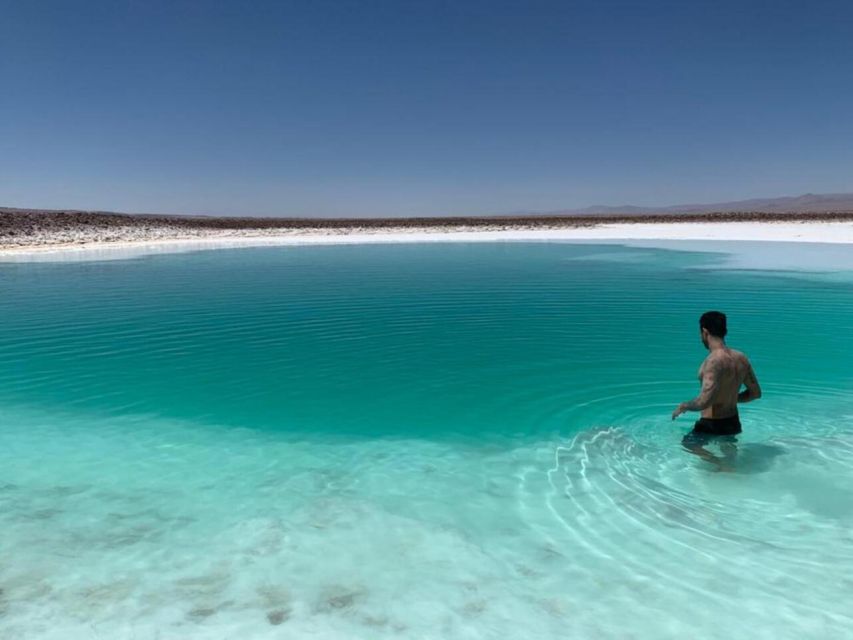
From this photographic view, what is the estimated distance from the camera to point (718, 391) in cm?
611

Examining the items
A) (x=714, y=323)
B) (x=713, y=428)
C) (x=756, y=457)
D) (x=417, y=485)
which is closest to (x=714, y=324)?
(x=714, y=323)

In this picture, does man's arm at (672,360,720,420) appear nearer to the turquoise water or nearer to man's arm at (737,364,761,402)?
man's arm at (737,364,761,402)

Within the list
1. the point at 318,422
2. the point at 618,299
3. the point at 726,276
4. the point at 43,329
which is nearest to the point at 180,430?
the point at 318,422

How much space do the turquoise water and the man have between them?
0.88 feet

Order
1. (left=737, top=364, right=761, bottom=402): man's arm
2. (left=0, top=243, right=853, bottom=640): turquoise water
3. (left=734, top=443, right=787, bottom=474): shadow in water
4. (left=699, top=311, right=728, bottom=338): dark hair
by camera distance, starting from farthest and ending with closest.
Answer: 1. (left=734, top=443, right=787, bottom=474): shadow in water
2. (left=737, top=364, right=761, bottom=402): man's arm
3. (left=699, top=311, right=728, bottom=338): dark hair
4. (left=0, top=243, right=853, bottom=640): turquoise water

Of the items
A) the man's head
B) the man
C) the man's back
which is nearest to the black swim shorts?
the man

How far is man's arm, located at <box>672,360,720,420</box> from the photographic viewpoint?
6000mm

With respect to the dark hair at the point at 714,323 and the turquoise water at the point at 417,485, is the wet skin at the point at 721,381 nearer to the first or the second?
the dark hair at the point at 714,323

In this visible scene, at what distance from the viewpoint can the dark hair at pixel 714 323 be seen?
19.6 feet

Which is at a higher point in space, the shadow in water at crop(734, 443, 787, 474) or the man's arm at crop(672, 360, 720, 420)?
the man's arm at crop(672, 360, 720, 420)

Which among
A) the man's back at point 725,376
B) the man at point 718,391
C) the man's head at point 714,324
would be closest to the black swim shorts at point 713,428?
the man at point 718,391

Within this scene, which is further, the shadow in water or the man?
the shadow in water

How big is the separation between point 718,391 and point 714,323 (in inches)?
27.4

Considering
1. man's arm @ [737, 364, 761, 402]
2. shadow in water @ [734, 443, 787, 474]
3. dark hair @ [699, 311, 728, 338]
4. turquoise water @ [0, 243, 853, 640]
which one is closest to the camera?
turquoise water @ [0, 243, 853, 640]
